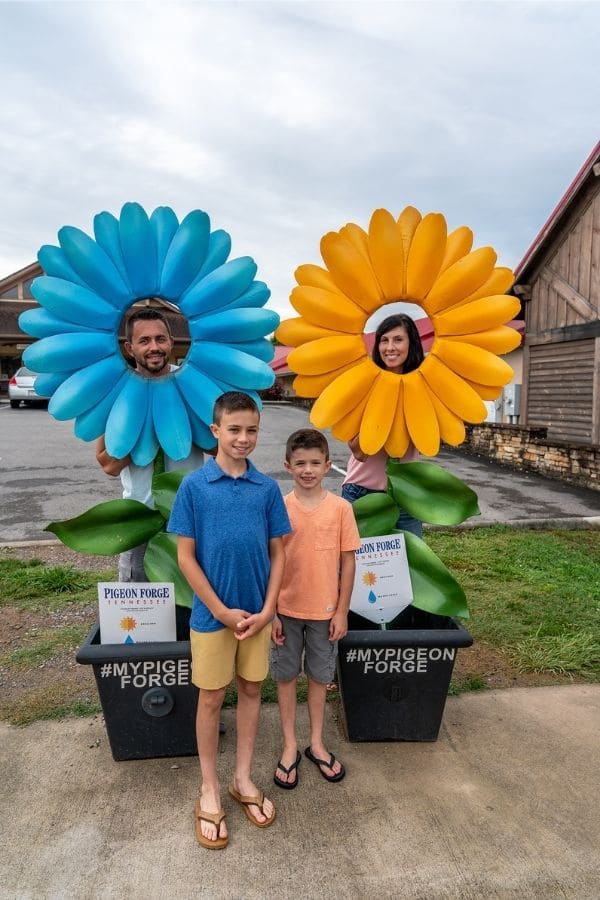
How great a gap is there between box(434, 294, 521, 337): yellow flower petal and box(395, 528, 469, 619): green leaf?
77cm

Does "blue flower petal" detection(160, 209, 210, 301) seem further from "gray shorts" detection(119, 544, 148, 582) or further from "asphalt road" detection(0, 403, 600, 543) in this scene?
"asphalt road" detection(0, 403, 600, 543)

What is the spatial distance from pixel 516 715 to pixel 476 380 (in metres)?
1.32

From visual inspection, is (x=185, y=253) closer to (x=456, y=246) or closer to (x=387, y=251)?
(x=387, y=251)

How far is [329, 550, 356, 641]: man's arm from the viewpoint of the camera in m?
2.01

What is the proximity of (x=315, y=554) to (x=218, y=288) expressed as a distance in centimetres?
95

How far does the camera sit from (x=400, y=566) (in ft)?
7.60

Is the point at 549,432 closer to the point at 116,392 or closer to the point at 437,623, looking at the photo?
the point at 437,623

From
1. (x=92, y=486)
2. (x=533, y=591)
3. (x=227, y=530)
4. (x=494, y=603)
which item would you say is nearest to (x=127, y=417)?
(x=227, y=530)

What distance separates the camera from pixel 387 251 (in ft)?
7.22

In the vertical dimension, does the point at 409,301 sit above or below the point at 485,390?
above

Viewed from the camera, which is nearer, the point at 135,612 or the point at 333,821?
the point at 333,821

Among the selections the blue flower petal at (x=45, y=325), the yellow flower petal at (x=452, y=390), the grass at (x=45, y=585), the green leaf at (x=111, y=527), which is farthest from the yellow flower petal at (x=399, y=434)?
the grass at (x=45, y=585)

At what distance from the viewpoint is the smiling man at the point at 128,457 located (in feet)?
6.95

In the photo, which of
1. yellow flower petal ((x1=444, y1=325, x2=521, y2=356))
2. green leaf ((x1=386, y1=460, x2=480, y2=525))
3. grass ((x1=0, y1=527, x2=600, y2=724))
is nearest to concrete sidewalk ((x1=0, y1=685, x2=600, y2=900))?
grass ((x1=0, y1=527, x2=600, y2=724))
